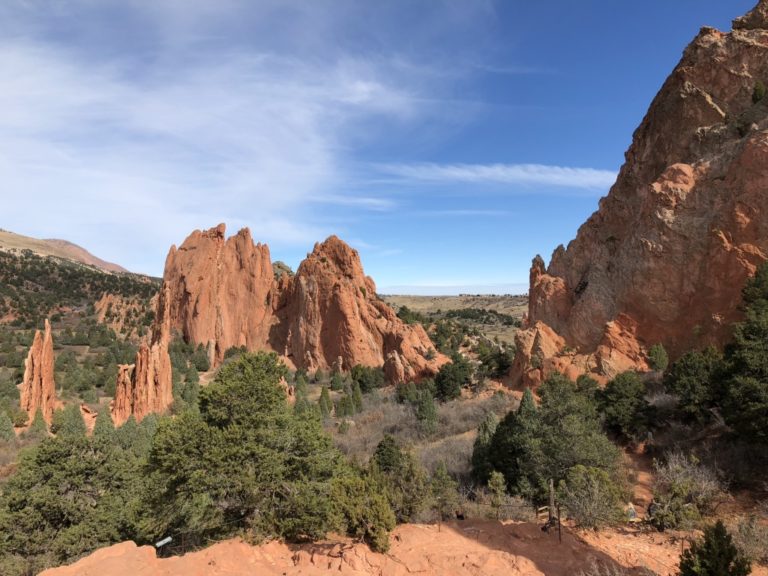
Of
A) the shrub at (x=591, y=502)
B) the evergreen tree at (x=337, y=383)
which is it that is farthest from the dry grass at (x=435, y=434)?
the shrub at (x=591, y=502)

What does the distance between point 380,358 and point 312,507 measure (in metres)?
49.3

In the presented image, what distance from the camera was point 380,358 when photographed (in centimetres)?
5984

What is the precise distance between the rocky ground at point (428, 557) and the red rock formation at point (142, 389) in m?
35.9

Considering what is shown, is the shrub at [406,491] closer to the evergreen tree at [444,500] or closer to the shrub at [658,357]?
the evergreen tree at [444,500]

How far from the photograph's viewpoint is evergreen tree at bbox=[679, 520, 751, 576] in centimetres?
654

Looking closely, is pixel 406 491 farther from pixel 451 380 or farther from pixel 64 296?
pixel 64 296

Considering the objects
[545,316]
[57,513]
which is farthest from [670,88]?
[57,513]

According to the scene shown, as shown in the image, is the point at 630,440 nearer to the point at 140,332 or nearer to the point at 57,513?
the point at 57,513

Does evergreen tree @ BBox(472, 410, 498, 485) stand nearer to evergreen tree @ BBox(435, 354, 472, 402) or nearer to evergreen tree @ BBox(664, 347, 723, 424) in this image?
evergreen tree @ BBox(664, 347, 723, 424)

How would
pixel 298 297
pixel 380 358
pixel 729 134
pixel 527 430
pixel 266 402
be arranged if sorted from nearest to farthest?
pixel 266 402, pixel 527 430, pixel 729 134, pixel 380 358, pixel 298 297

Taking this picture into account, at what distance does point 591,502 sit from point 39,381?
46.7 meters

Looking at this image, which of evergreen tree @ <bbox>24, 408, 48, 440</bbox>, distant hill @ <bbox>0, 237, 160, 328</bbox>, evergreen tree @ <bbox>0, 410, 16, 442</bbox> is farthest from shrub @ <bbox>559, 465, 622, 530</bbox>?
distant hill @ <bbox>0, 237, 160, 328</bbox>

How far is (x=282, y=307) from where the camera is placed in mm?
69688

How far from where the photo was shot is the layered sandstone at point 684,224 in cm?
2814
